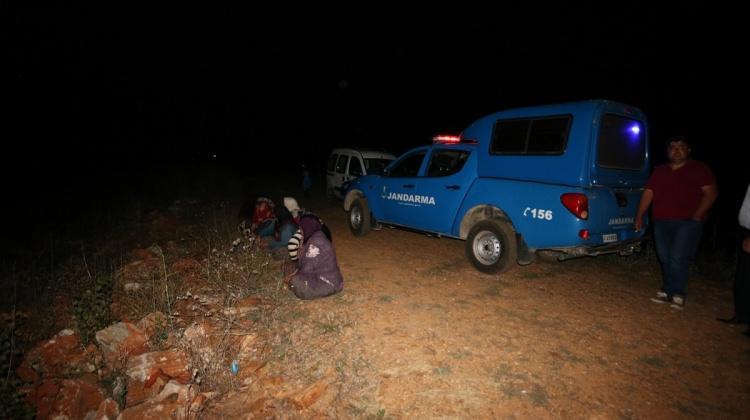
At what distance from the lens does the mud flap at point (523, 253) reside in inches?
213

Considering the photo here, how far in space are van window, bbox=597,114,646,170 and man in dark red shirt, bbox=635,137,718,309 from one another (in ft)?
2.07

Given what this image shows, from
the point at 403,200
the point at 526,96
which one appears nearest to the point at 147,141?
the point at 403,200

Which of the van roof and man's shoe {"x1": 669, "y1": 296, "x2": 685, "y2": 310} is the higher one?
the van roof

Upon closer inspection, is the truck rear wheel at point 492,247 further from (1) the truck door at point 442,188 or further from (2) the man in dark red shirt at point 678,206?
(2) the man in dark red shirt at point 678,206

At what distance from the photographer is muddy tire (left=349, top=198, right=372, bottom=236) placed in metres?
7.68

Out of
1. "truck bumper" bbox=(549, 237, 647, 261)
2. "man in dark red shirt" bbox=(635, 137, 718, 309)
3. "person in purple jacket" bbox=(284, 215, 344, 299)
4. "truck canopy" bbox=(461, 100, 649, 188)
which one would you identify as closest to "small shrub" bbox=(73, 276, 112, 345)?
"person in purple jacket" bbox=(284, 215, 344, 299)

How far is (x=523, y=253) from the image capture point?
545 cm

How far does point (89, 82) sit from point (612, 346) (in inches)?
1392

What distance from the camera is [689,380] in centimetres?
321

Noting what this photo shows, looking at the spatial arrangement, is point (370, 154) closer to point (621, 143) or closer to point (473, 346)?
point (621, 143)

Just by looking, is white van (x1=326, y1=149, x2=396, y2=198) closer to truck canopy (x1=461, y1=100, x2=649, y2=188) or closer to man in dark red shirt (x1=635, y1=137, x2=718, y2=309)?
truck canopy (x1=461, y1=100, x2=649, y2=188)

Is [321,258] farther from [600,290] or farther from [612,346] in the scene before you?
[600,290]

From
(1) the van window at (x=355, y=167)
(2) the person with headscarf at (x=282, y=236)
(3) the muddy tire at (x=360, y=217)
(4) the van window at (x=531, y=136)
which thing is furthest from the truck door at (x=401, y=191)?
(1) the van window at (x=355, y=167)

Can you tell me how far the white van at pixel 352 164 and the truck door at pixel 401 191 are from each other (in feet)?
10.3
